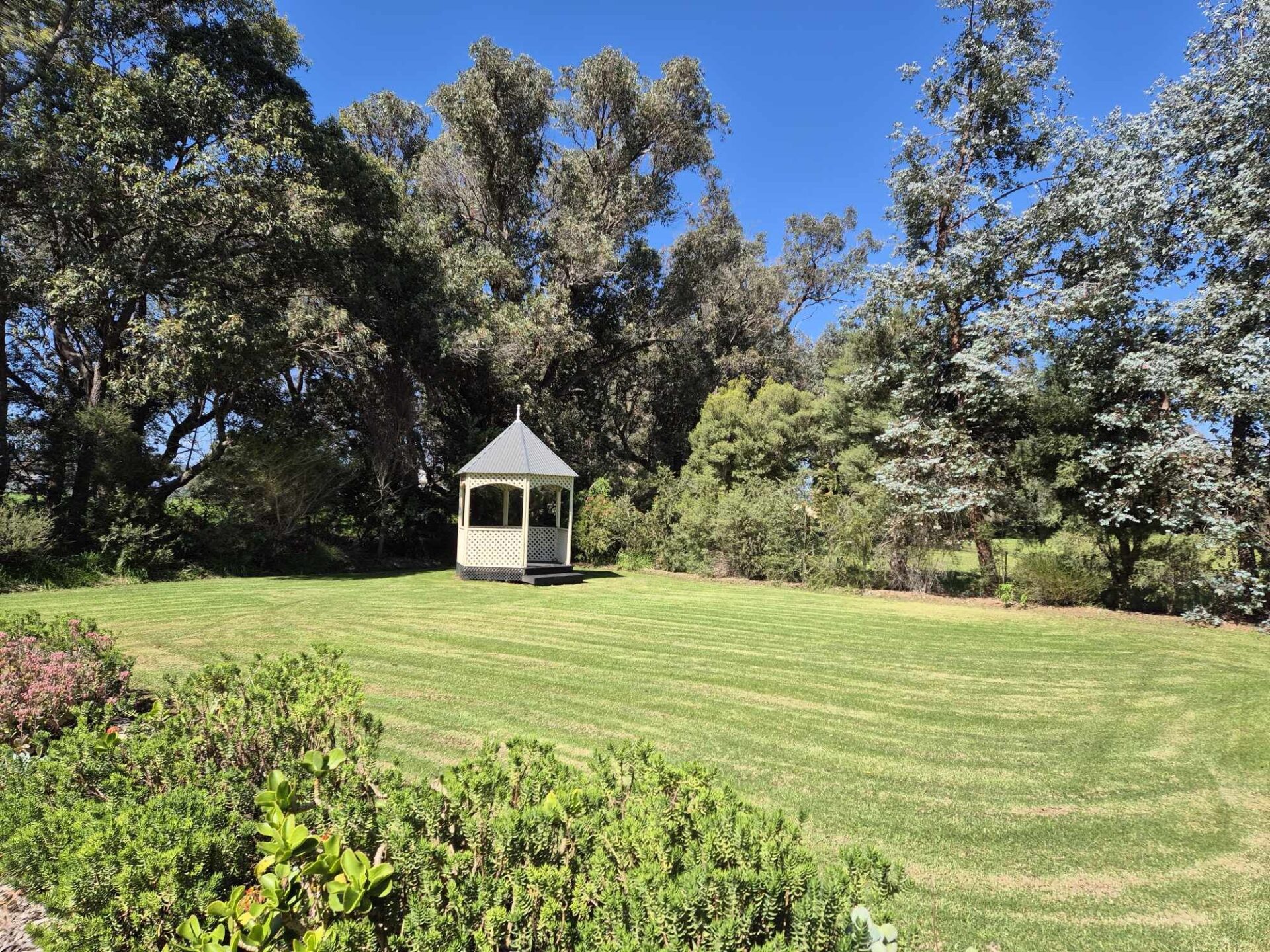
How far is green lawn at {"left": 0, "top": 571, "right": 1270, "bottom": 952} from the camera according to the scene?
2.83 metres

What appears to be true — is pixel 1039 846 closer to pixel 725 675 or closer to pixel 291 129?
pixel 725 675

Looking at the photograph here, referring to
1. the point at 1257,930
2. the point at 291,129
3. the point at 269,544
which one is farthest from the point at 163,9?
the point at 1257,930

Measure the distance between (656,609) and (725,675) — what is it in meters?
4.33

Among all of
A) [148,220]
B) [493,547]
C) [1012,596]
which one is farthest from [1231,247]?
[148,220]

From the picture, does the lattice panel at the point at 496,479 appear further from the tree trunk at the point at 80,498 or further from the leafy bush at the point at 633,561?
the tree trunk at the point at 80,498

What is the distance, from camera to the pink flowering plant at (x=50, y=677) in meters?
3.25

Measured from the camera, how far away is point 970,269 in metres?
13.8

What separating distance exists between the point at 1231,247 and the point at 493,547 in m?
15.9

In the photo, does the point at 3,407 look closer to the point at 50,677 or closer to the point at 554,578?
the point at 554,578

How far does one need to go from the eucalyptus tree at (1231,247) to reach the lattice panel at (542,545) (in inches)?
526

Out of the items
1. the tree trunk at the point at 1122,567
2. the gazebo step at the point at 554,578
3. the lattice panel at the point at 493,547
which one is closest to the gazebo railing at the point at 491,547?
the lattice panel at the point at 493,547

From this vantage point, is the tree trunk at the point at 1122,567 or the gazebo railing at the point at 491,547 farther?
the gazebo railing at the point at 491,547

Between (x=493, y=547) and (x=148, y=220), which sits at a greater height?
(x=148, y=220)

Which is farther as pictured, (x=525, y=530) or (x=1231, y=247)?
(x=525, y=530)
